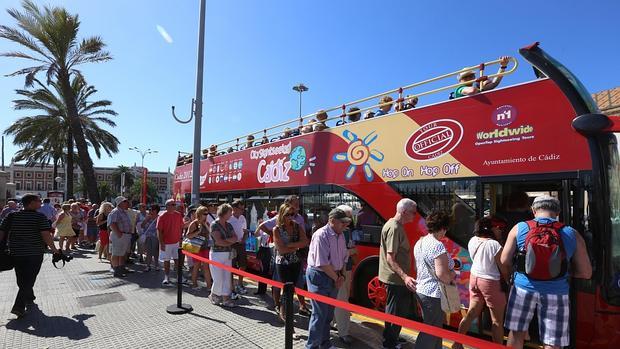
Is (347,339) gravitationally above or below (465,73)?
below

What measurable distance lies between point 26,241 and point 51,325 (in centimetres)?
133

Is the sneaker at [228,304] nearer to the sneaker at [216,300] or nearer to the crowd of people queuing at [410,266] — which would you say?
the crowd of people queuing at [410,266]

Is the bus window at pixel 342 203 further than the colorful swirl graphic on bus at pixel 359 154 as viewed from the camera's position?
No

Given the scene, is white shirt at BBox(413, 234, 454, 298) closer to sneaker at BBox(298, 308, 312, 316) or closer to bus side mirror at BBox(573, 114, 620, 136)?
bus side mirror at BBox(573, 114, 620, 136)

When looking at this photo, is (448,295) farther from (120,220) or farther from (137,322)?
(120,220)

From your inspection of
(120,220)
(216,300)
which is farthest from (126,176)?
(216,300)

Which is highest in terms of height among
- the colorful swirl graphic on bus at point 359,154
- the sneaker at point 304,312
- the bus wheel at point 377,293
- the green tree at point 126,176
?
the green tree at point 126,176

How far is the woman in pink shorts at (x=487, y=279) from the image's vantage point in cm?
411

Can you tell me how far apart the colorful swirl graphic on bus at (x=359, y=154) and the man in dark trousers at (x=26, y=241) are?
4.64 metres

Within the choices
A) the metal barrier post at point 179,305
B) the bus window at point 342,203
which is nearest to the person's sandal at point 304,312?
the bus window at point 342,203

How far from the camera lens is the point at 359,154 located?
6.50 meters

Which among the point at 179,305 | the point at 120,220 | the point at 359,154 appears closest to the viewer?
the point at 179,305

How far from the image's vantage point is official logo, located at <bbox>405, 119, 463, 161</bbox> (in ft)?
16.9

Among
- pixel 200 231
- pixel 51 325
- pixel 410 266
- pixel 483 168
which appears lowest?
pixel 51 325
